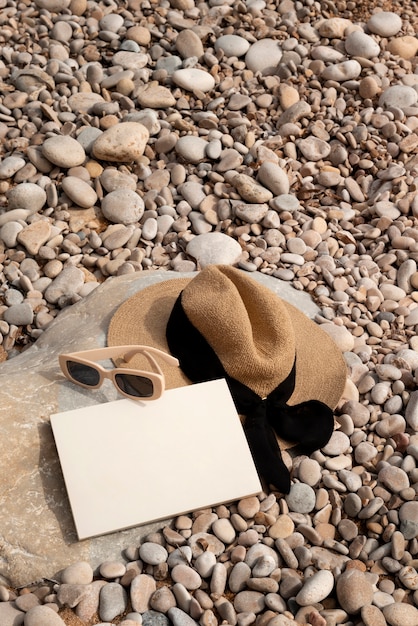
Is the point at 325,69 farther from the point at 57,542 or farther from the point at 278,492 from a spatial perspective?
the point at 57,542

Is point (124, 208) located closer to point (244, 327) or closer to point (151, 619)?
point (244, 327)

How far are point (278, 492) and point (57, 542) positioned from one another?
0.68m

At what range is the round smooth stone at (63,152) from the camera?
11.7ft

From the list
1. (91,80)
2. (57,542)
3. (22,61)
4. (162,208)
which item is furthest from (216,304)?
(22,61)

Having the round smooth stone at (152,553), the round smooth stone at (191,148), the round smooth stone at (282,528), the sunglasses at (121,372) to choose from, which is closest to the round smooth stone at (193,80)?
the round smooth stone at (191,148)

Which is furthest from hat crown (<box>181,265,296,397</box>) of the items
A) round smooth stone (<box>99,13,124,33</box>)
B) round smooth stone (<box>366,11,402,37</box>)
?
round smooth stone (<box>366,11,402,37</box>)

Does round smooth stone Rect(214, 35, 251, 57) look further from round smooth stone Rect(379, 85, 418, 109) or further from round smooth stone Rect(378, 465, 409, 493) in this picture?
round smooth stone Rect(378, 465, 409, 493)

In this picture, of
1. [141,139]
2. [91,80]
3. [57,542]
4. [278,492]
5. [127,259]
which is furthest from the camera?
[91,80]

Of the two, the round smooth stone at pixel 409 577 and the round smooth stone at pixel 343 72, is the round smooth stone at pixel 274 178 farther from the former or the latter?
the round smooth stone at pixel 409 577

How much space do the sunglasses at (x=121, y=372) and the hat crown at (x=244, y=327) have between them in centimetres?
17

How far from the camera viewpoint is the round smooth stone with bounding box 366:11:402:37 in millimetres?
4449

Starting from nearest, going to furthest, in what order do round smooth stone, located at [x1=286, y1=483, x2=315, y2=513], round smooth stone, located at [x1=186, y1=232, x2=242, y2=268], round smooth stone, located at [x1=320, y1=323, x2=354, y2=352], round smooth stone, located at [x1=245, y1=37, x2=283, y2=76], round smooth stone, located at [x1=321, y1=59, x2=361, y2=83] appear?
round smooth stone, located at [x1=286, y1=483, x2=315, y2=513] → round smooth stone, located at [x1=320, y1=323, x2=354, y2=352] → round smooth stone, located at [x1=186, y1=232, x2=242, y2=268] → round smooth stone, located at [x1=321, y1=59, x2=361, y2=83] → round smooth stone, located at [x1=245, y1=37, x2=283, y2=76]

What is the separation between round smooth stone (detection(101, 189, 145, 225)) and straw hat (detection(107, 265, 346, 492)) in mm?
931

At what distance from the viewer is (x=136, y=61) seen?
4203 millimetres
